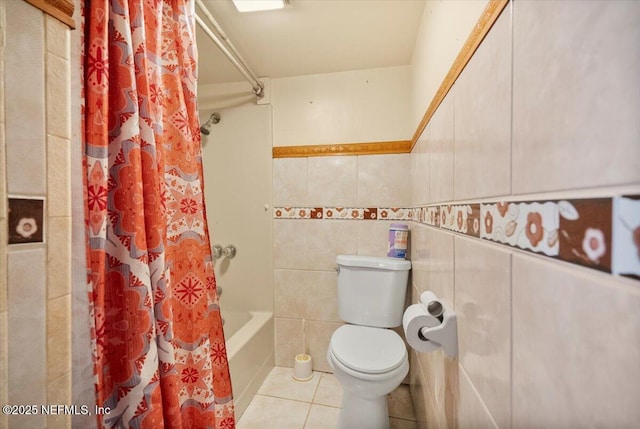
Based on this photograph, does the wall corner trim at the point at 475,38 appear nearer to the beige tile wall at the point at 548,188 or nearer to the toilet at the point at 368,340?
the beige tile wall at the point at 548,188

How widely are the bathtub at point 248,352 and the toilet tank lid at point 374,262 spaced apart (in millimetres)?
680

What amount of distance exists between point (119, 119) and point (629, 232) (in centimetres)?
94

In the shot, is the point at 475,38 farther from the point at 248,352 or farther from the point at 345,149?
the point at 248,352

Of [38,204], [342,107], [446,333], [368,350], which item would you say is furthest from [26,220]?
[342,107]

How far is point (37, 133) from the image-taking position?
1.55 feet

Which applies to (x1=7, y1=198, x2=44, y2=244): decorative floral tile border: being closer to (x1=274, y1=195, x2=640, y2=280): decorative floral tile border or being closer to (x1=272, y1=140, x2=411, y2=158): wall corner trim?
(x1=274, y1=195, x2=640, y2=280): decorative floral tile border

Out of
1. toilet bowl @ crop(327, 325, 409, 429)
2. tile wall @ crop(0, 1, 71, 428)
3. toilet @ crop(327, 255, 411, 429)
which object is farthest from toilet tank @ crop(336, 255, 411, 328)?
tile wall @ crop(0, 1, 71, 428)

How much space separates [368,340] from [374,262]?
42 cm

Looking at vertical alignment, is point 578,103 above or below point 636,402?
above

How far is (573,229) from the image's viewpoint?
0.93 ft

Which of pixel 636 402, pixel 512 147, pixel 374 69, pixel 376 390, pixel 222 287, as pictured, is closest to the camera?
pixel 636 402

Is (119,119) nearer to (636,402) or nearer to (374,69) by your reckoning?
(636,402)

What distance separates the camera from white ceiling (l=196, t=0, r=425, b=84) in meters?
1.21

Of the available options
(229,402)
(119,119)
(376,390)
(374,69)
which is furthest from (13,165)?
(374,69)
